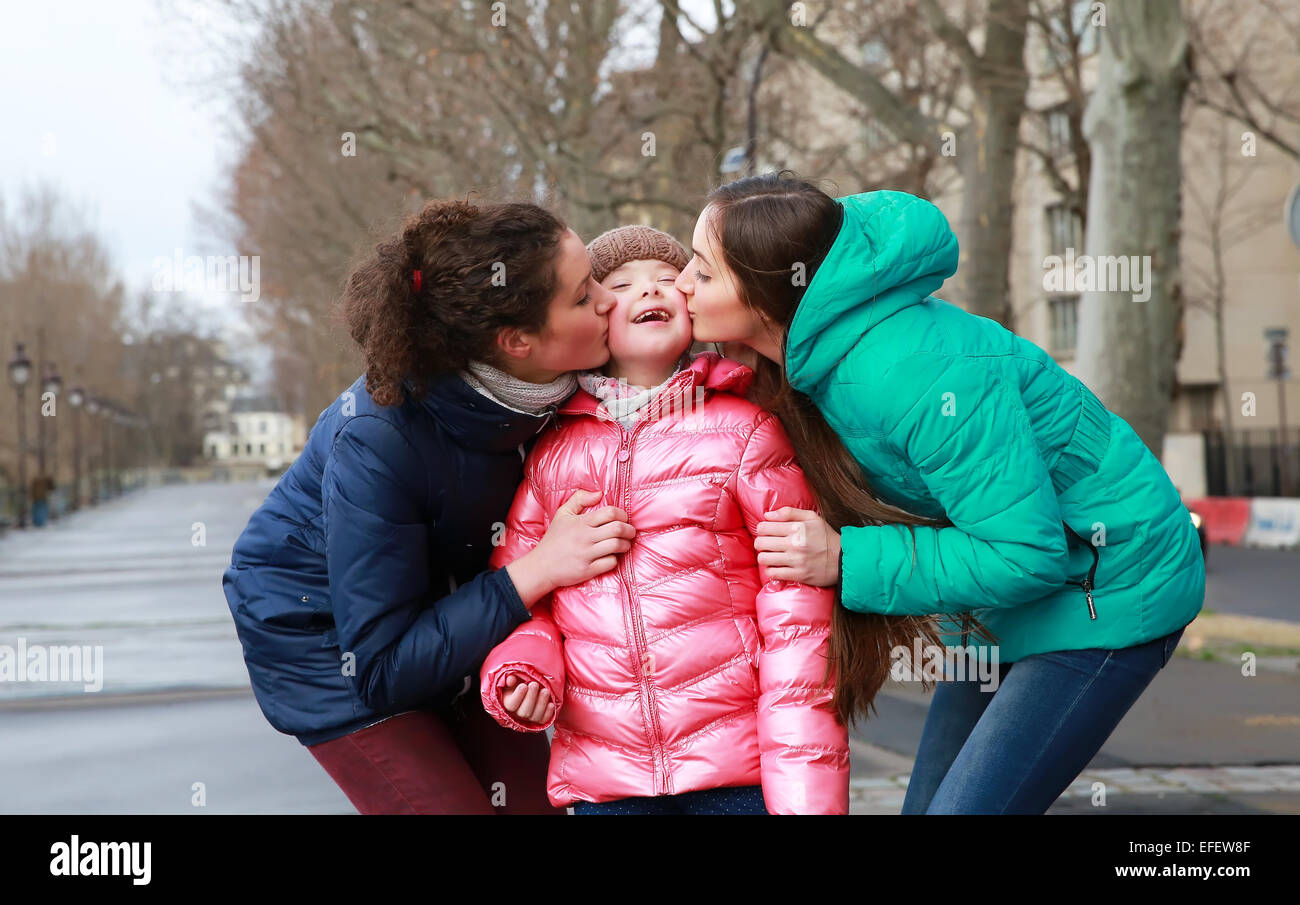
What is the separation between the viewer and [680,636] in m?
2.68

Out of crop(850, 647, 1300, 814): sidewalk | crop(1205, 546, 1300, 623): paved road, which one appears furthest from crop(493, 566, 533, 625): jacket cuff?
crop(1205, 546, 1300, 623): paved road

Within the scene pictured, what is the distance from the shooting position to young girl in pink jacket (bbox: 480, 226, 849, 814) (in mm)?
2619

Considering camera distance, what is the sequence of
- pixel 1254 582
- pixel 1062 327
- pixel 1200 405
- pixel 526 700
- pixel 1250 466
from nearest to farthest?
pixel 526 700
pixel 1254 582
pixel 1250 466
pixel 1200 405
pixel 1062 327

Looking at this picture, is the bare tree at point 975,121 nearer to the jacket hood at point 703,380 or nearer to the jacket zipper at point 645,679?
the jacket hood at point 703,380

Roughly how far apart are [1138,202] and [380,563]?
9211 mm

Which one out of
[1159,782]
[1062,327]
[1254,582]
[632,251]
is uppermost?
[1062,327]

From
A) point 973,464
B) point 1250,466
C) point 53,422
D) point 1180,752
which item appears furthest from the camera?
point 53,422

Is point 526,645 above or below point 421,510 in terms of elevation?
below

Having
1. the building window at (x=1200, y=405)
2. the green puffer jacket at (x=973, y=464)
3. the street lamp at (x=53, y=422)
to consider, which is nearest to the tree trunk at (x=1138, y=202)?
the green puffer jacket at (x=973, y=464)

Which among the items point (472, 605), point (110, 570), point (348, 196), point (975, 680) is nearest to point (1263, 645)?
point (975, 680)

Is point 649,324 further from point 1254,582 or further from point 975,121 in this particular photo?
point 1254,582

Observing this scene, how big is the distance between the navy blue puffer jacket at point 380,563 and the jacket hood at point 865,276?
0.59 m

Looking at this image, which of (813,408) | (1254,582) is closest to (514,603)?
(813,408)
